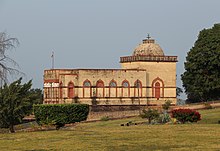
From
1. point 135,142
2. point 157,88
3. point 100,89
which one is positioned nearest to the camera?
point 135,142

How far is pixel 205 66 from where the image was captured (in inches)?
3105

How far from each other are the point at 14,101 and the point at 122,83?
34126mm

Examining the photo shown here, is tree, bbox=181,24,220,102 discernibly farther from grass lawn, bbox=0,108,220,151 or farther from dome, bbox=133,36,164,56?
grass lawn, bbox=0,108,220,151

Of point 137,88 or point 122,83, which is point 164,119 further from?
point 137,88

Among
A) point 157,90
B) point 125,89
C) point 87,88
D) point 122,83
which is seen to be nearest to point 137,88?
point 125,89

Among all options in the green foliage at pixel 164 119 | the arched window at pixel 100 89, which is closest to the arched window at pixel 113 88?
the arched window at pixel 100 89

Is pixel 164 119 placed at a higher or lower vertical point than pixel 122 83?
lower

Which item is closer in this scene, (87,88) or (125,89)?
(87,88)

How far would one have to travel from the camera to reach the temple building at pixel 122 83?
7925cm

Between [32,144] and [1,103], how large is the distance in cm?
1869

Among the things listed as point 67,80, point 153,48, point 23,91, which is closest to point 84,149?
point 23,91

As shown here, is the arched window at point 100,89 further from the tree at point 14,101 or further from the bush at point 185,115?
the bush at point 185,115

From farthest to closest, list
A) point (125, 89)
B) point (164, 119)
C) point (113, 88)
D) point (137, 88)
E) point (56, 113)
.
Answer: point (137, 88) → point (125, 89) → point (113, 88) → point (56, 113) → point (164, 119)

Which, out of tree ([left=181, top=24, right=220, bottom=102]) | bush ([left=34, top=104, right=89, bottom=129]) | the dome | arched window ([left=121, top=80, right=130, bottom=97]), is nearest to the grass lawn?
bush ([left=34, top=104, right=89, bottom=129])
